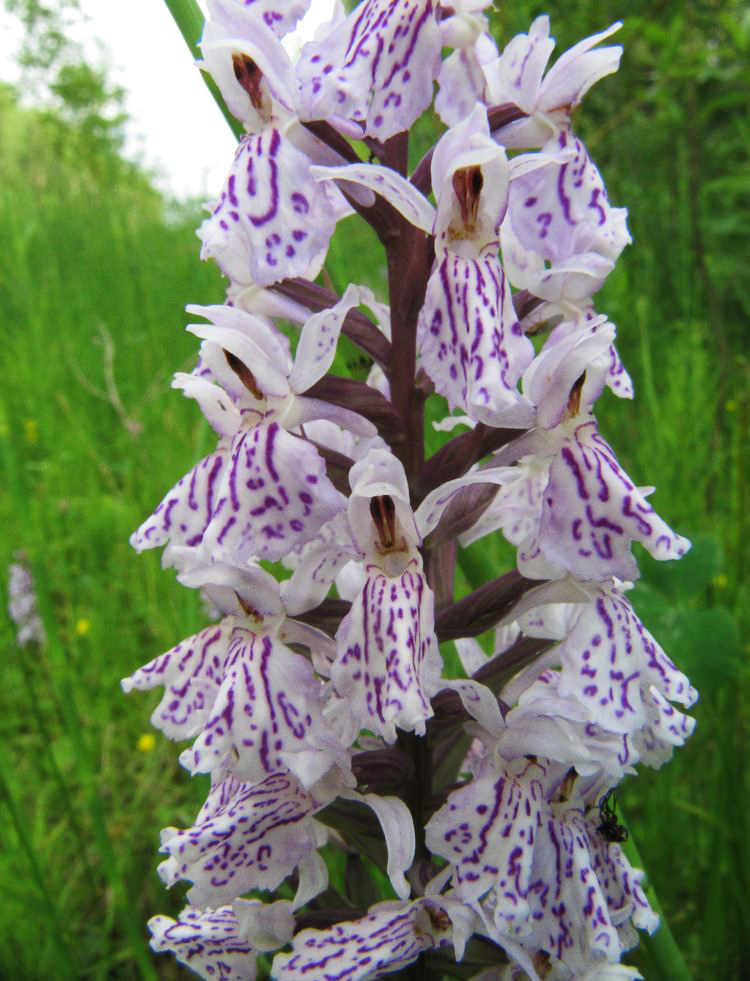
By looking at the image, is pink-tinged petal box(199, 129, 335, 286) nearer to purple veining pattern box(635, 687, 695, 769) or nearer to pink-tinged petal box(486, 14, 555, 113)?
pink-tinged petal box(486, 14, 555, 113)

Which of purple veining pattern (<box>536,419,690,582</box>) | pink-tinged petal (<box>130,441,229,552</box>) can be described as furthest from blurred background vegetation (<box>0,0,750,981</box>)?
purple veining pattern (<box>536,419,690,582</box>)

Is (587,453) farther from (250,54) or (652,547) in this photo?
(250,54)

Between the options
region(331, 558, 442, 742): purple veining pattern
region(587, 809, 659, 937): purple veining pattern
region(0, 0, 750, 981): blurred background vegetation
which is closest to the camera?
region(331, 558, 442, 742): purple veining pattern

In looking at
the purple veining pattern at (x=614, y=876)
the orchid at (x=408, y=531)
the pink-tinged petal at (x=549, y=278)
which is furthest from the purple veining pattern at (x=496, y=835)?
the pink-tinged petal at (x=549, y=278)

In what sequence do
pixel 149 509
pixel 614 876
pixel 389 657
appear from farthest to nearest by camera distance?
pixel 149 509
pixel 614 876
pixel 389 657

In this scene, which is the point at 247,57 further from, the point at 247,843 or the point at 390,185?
the point at 247,843

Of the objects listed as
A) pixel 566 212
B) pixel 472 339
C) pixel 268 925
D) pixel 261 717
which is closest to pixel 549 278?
pixel 566 212

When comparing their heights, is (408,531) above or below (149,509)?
below
